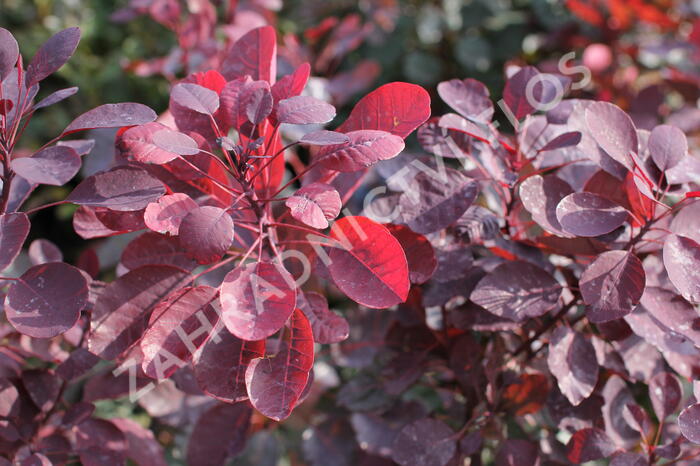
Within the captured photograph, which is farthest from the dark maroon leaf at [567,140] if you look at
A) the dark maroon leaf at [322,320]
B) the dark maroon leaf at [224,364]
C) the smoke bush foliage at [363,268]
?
the dark maroon leaf at [224,364]

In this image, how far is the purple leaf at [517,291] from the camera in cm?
79

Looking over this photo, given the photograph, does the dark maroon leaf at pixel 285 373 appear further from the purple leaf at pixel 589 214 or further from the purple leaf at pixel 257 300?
the purple leaf at pixel 589 214

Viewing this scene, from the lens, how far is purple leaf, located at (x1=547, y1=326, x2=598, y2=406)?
0.80 m

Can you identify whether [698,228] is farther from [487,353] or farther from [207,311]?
[207,311]

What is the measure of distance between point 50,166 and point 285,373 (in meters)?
0.34

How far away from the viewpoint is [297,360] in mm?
706

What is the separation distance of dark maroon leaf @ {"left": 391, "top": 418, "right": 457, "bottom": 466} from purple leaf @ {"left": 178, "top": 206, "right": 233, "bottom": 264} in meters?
0.41

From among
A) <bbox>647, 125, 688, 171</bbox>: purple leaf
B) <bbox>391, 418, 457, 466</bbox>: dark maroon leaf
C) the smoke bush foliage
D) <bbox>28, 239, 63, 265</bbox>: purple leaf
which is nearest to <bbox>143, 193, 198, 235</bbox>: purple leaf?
the smoke bush foliage

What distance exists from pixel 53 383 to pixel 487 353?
2.17 feet

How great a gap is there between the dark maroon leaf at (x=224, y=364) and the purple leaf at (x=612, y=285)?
0.39 m

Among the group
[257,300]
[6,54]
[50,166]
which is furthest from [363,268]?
[6,54]

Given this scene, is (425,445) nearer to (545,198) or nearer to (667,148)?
(545,198)

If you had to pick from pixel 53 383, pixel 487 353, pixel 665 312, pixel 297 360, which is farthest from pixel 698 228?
pixel 53 383

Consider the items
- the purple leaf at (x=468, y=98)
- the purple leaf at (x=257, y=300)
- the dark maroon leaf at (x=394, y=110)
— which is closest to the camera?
the purple leaf at (x=257, y=300)
